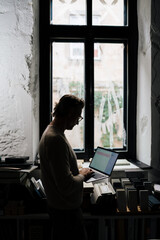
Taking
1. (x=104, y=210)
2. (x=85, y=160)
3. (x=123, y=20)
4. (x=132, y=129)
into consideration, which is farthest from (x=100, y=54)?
(x=104, y=210)

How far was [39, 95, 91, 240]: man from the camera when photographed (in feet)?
4.19

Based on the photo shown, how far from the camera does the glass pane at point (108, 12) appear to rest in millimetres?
2531

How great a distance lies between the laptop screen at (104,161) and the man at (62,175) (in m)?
0.42

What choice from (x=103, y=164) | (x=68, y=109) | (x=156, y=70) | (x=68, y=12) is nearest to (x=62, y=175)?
(x=68, y=109)

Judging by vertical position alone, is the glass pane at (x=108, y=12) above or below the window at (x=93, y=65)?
above

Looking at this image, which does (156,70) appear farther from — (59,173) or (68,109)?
(59,173)

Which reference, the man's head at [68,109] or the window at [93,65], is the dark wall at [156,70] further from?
the man's head at [68,109]

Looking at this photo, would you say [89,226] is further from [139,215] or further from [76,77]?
[76,77]

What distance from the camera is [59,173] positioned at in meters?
1.26

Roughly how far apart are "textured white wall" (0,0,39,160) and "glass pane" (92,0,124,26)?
0.74 meters

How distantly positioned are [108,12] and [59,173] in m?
1.95

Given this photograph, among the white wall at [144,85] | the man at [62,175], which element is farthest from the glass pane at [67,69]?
the man at [62,175]

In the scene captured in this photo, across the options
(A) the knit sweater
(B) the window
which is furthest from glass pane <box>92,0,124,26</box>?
(A) the knit sweater

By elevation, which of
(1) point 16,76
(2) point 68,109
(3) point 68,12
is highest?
(3) point 68,12
